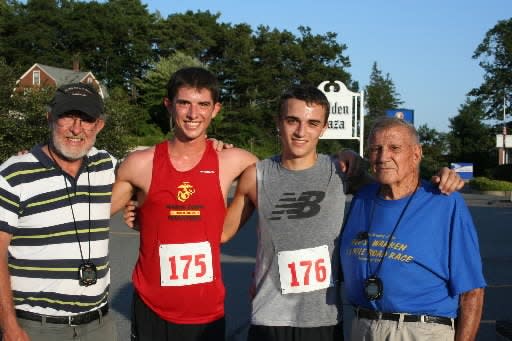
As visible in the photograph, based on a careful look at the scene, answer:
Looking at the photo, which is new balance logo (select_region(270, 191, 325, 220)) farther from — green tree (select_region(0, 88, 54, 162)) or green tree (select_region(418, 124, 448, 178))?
green tree (select_region(418, 124, 448, 178))

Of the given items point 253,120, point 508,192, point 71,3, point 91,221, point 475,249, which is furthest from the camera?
point 71,3

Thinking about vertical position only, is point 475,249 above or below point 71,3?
below

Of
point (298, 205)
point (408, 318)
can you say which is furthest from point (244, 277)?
point (408, 318)

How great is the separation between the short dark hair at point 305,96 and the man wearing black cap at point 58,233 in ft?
3.65

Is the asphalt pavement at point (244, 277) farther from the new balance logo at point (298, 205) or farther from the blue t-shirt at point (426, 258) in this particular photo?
the new balance logo at point (298, 205)

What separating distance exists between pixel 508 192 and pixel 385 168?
1241 inches

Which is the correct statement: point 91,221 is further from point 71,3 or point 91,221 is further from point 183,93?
point 71,3

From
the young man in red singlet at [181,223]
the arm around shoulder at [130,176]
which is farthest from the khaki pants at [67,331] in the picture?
the arm around shoulder at [130,176]

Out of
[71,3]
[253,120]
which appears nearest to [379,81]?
[253,120]

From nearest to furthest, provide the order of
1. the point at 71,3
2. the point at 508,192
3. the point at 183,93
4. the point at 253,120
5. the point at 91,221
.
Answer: the point at 91,221 < the point at 183,93 < the point at 508,192 < the point at 253,120 < the point at 71,3

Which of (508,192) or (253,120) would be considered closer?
(508,192)

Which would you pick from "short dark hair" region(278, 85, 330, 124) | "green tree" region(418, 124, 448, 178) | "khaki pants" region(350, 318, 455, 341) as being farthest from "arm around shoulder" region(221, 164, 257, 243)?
"green tree" region(418, 124, 448, 178)

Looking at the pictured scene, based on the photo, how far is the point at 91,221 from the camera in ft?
11.8

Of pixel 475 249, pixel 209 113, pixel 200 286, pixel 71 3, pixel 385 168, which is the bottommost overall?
pixel 200 286
